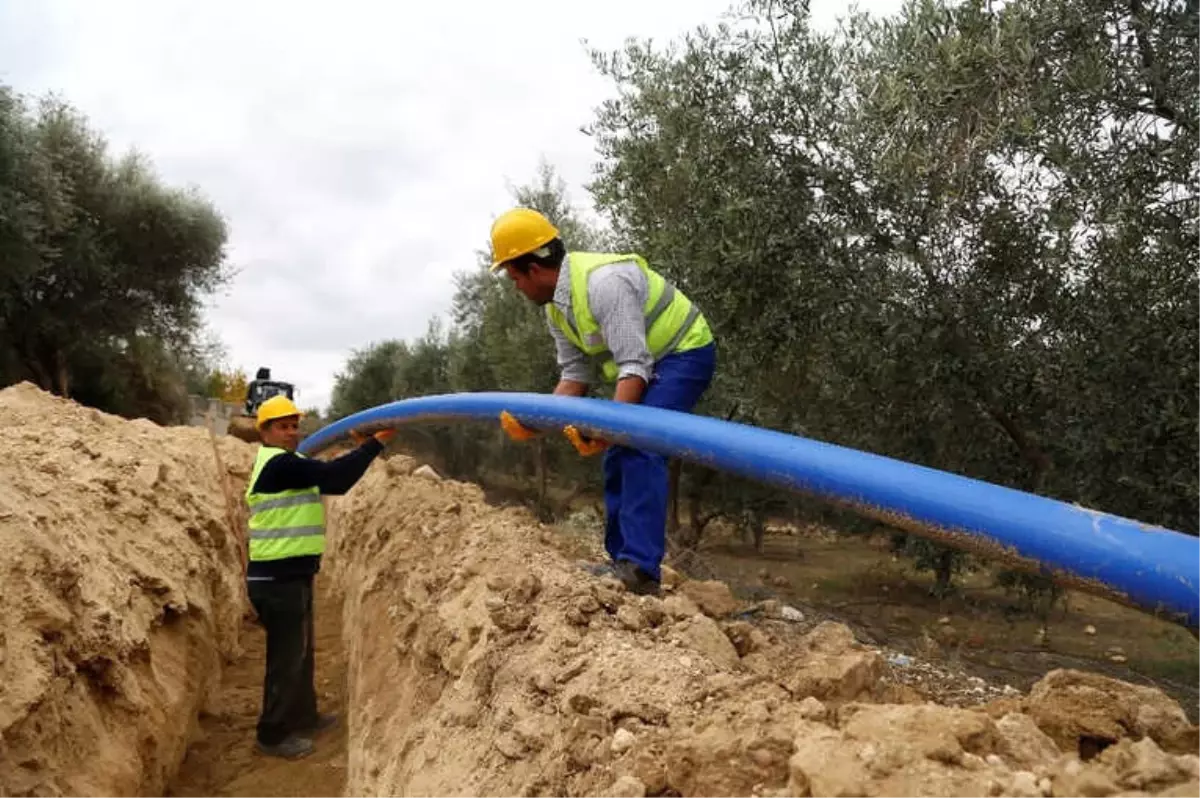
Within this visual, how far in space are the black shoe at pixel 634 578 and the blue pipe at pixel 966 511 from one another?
0.83 m

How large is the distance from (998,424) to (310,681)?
6511 mm

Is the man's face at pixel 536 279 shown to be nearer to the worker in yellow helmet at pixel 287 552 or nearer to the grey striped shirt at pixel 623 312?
the grey striped shirt at pixel 623 312

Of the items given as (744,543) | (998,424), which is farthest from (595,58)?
(744,543)

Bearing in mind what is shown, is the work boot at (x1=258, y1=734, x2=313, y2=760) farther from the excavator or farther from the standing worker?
the excavator

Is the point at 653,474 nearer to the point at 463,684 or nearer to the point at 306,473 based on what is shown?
the point at 463,684

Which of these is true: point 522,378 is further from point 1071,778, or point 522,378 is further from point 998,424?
point 1071,778

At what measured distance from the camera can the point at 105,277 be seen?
22.5 m

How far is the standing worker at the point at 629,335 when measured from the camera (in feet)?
14.5

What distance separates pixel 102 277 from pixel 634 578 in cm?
2221

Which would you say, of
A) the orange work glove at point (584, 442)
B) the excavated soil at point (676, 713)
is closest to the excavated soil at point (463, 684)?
the excavated soil at point (676, 713)

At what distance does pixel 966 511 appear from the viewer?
2.54 meters

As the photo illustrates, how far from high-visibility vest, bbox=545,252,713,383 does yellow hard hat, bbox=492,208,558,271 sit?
0.66 ft

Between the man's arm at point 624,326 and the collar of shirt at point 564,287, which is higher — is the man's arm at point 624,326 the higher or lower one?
the lower one

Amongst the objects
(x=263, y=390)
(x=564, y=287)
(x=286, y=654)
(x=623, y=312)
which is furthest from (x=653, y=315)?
(x=263, y=390)
